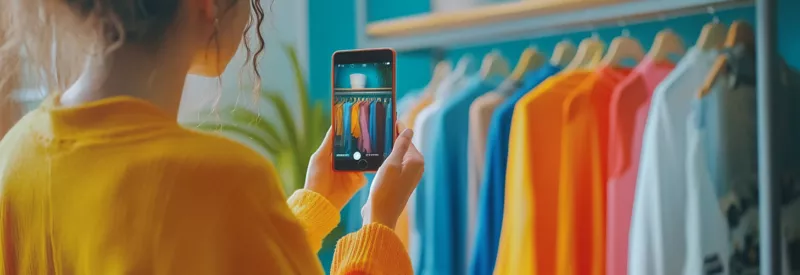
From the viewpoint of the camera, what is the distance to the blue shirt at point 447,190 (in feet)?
4.74

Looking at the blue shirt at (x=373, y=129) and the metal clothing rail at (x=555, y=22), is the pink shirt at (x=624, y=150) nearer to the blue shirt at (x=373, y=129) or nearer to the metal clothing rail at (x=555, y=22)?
the metal clothing rail at (x=555, y=22)

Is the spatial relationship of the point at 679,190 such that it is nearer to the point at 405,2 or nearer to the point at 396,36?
the point at 396,36

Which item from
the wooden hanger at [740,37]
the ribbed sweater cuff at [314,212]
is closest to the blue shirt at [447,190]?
the wooden hanger at [740,37]

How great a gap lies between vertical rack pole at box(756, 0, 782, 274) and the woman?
0.78 m

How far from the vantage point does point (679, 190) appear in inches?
45.7

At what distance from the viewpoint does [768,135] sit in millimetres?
1081

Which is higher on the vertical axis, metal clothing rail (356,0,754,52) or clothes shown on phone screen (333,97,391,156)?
metal clothing rail (356,0,754,52)

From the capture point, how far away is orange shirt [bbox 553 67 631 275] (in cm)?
125

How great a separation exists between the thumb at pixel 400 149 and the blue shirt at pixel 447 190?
71cm

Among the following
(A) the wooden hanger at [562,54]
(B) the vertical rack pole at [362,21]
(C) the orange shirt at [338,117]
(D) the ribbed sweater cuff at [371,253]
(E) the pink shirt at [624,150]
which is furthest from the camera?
(B) the vertical rack pole at [362,21]

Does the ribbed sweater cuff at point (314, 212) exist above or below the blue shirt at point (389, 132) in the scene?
below

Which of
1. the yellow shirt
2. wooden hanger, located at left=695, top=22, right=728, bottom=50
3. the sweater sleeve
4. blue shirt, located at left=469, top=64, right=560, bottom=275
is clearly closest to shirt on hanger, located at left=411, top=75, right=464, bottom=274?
blue shirt, located at left=469, top=64, right=560, bottom=275

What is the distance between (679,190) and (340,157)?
0.60 meters

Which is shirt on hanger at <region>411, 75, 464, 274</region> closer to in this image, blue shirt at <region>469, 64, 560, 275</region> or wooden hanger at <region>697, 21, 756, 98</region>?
blue shirt at <region>469, 64, 560, 275</region>
